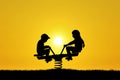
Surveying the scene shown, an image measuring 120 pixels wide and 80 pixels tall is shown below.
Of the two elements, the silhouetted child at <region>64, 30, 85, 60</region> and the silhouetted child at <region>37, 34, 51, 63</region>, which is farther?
the silhouetted child at <region>37, 34, 51, 63</region>

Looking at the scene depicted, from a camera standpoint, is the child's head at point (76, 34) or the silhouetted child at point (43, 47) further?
the silhouetted child at point (43, 47)

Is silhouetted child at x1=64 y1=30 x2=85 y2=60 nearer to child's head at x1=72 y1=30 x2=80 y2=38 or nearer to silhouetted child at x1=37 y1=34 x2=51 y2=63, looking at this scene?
child's head at x1=72 y1=30 x2=80 y2=38

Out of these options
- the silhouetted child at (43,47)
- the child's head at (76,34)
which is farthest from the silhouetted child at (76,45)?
the silhouetted child at (43,47)

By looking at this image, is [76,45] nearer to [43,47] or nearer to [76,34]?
[76,34]
